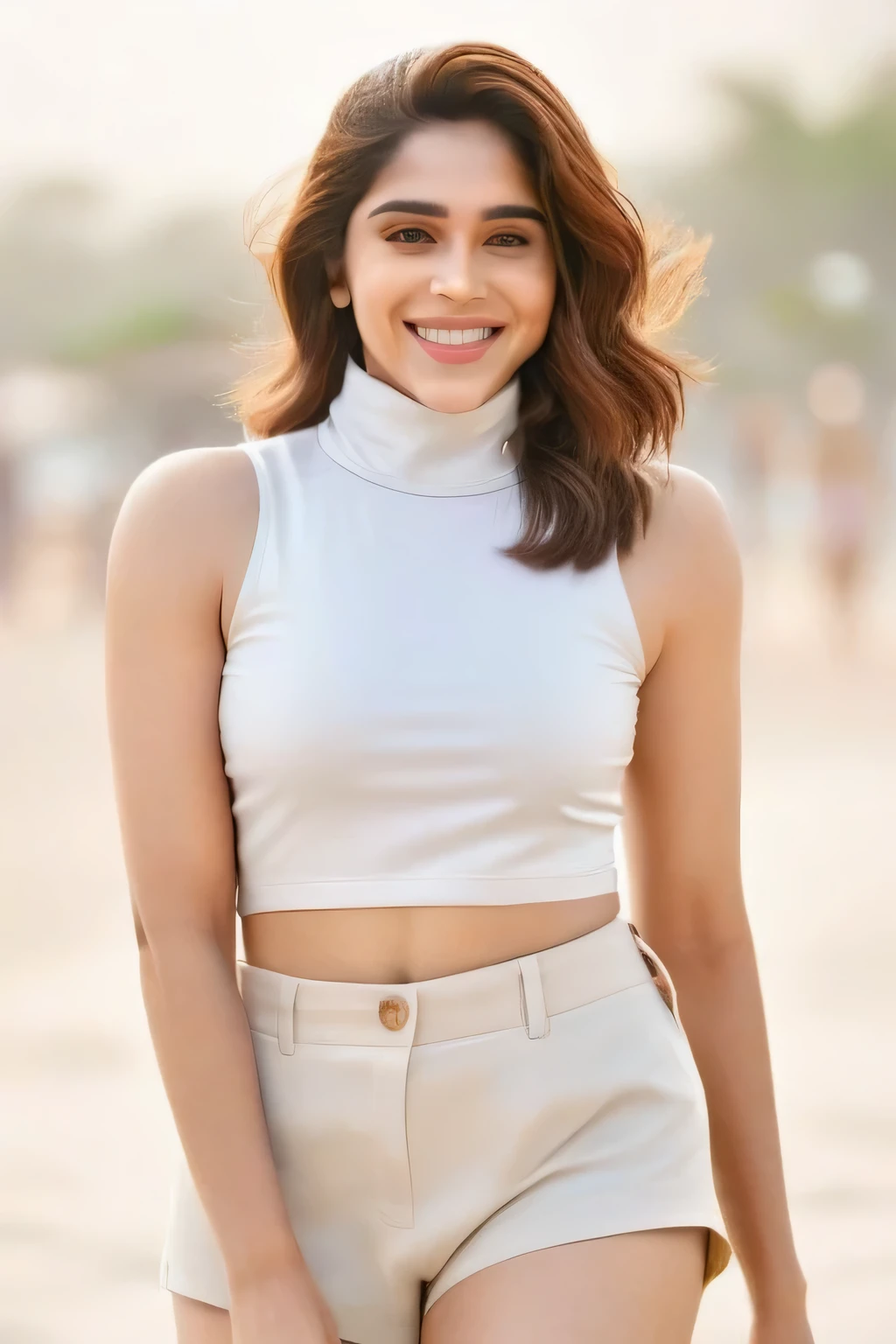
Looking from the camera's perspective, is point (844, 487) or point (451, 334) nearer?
point (451, 334)

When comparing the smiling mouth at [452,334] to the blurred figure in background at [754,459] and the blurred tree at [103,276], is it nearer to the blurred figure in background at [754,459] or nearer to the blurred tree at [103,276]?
the blurred figure in background at [754,459]

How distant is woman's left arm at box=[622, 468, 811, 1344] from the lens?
136cm

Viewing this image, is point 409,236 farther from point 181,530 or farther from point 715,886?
point 715,886

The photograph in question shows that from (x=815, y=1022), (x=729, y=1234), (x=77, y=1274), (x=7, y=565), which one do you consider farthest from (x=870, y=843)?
(x=7, y=565)

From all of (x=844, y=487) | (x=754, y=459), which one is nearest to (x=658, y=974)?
(x=844, y=487)

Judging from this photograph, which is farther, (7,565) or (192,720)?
(7,565)

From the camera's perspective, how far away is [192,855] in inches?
47.8

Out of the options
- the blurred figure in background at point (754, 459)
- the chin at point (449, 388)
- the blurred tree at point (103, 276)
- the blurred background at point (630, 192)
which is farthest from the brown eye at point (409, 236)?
the blurred tree at point (103, 276)

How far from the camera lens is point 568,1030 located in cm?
122

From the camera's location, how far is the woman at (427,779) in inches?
46.6

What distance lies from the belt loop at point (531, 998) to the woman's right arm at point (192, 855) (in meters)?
0.21

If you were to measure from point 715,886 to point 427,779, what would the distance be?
0.34 m

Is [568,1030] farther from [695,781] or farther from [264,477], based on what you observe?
[264,477]

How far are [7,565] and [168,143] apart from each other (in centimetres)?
507
